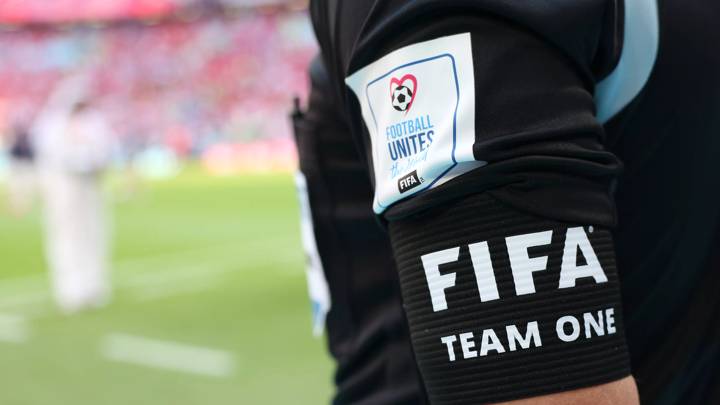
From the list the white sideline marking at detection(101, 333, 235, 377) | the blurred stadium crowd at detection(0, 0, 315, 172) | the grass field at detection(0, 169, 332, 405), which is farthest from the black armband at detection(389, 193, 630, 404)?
the blurred stadium crowd at detection(0, 0, 315, 172)

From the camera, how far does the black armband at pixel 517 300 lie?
0.71 m

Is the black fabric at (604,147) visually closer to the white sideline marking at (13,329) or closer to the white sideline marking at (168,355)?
the white sideline marking at (168,355)

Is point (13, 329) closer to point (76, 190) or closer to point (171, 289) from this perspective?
point (76, 190)

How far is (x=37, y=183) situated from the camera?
17656mm

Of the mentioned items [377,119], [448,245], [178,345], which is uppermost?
[178,345]

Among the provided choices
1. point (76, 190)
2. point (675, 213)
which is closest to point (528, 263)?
point (675, 213)

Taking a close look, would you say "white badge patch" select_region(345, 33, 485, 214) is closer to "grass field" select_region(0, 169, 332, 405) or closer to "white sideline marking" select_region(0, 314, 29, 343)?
"grass field" select_region(0, 169, 332, 405)

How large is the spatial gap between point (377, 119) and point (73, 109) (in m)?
6.29

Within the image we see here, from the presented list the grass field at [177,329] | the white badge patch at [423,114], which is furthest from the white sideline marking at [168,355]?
the white badge patch at [423,114]

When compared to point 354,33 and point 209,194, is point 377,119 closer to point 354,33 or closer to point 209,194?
point 354,33

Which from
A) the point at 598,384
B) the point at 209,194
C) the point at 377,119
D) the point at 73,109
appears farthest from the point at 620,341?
the point at 209,194

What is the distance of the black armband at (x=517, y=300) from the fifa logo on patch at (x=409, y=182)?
25mm

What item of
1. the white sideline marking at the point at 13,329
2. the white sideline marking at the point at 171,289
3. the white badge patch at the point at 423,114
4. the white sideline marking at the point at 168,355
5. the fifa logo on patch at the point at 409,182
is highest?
the white sideline marking at the point at 171,289

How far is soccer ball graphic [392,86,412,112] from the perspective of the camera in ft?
2.43
